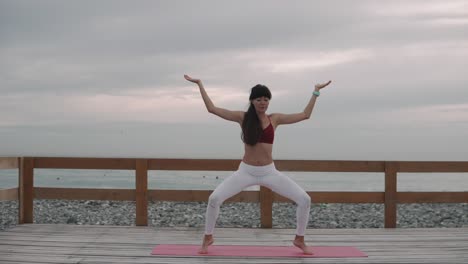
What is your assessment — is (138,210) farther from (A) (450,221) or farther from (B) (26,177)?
(A) (450,221)

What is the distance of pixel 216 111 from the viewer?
634cm

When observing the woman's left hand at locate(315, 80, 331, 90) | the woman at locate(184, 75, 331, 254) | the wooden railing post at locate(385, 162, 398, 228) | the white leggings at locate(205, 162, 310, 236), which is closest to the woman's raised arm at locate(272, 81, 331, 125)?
the woman's left hand at locate(315, 80, 331, 90)

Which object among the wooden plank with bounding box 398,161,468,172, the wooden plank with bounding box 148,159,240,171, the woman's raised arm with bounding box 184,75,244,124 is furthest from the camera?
the wooden plank with bounding box 398,161,468,172

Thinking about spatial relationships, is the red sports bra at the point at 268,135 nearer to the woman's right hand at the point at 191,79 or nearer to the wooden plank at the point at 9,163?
the woman's right hand at the point at 191,79

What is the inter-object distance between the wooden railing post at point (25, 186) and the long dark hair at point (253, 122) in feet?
12.8

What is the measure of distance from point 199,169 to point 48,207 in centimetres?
791

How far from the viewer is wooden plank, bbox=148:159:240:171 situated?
835 centimetres

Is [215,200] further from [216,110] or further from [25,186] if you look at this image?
[25,186]

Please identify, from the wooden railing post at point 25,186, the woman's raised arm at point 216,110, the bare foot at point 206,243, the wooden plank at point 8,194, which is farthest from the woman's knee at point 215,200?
the wooden railing post at point 25,186

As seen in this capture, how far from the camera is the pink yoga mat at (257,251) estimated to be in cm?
656

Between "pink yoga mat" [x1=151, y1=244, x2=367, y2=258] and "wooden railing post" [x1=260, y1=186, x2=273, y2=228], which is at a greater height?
"wooden railing post" [x1=260, y1=186, x2=273, y2=228]

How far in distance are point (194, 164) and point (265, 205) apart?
1.08 meters

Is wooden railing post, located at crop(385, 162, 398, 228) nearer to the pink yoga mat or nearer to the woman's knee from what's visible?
the pink yoga mat

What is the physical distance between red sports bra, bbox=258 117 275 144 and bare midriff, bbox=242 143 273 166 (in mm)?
40
